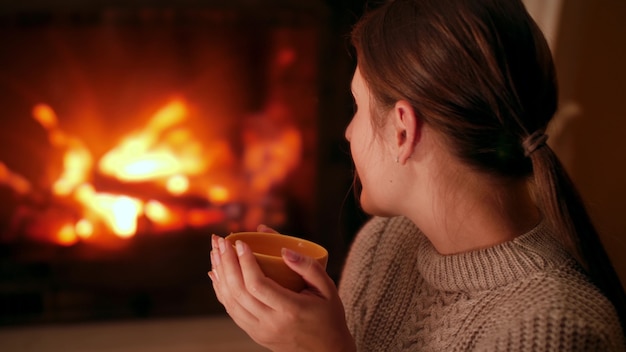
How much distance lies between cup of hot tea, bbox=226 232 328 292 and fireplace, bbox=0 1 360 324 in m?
0.84

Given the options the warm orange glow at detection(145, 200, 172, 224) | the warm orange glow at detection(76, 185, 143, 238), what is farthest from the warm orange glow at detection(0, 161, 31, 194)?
the warm orange glow at detection(145, 200, 172, 224)

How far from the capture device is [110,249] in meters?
1.64

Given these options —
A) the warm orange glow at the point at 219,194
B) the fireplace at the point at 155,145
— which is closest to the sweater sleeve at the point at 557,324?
the fireplace at the point at 155,145

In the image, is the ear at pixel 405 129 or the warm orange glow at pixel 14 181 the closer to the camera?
the ear at pixel 405 129

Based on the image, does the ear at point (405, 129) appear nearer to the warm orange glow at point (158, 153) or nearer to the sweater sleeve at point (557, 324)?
the sweater sleeve at point (557, 324)

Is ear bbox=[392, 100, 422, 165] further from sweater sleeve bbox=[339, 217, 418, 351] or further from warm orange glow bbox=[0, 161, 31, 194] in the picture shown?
warm orange glow bbox=[0, 161, 31, 194]

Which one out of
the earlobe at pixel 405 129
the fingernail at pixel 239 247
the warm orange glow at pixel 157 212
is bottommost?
the warm orange glow at pixel 157 212

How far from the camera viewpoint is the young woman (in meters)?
0.71

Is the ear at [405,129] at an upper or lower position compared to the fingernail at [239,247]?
upper

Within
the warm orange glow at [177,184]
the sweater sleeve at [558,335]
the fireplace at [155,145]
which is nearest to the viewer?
the sweater sleeve at [558,335]

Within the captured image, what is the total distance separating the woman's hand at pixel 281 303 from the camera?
71 centimetres

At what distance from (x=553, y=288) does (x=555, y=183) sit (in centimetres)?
13

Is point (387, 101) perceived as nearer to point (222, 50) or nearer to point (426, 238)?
point (426, 238)

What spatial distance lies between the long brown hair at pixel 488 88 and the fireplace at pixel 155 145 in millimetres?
828
